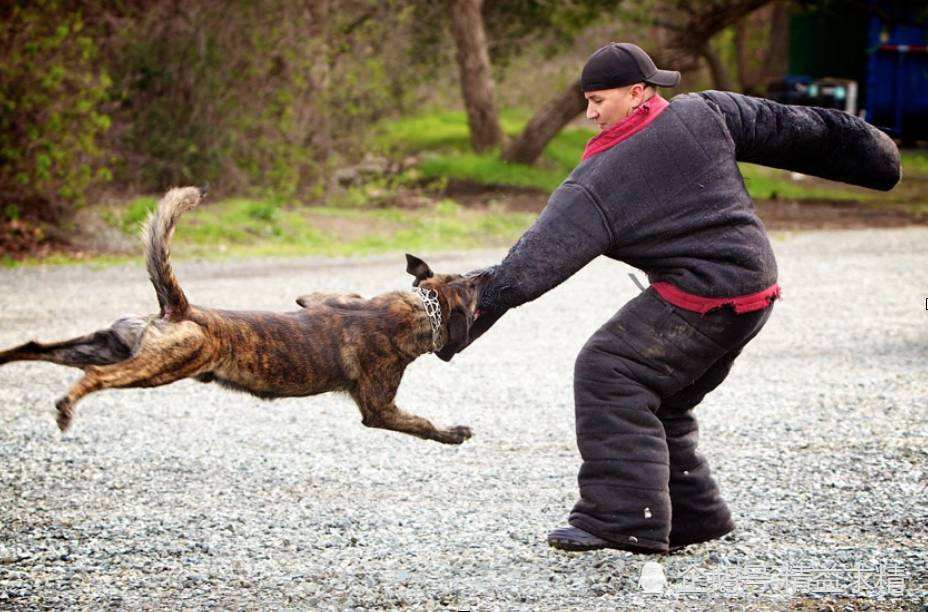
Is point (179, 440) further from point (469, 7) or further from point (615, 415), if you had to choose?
point (469, 7)

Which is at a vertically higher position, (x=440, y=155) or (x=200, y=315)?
(x=200, y=315)

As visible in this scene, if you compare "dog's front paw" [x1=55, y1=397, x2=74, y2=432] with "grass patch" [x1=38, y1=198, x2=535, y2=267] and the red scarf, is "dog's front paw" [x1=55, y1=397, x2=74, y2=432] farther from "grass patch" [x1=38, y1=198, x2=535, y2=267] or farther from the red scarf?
"grass patch" [x1=38, y1=198, x2=535, y2=267]

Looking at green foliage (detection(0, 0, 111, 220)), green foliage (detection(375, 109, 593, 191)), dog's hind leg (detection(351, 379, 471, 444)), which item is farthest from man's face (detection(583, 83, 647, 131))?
green foliage (detection(375, 109, 593, 191))

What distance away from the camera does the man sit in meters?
4.23

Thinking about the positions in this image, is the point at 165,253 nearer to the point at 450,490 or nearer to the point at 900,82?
the point at 450,490

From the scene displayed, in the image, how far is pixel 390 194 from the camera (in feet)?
59.5

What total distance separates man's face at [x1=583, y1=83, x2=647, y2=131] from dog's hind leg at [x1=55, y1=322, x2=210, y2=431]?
1.71 meters

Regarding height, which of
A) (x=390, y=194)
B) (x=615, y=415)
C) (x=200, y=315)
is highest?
(x=200, y=315)

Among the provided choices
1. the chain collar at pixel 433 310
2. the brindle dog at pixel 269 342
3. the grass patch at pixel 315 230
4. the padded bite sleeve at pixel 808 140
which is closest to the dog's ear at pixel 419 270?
the brindle dog at pixel 269 342

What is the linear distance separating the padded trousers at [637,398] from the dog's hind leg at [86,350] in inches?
68.6

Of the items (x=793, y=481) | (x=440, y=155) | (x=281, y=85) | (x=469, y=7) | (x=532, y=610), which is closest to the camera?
(x=532, y=610)

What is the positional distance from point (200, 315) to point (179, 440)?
8.17 feet

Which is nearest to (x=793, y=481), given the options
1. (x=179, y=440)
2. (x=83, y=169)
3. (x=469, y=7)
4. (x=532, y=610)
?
(x=532, y=610)

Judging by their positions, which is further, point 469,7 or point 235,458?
point 469,7
